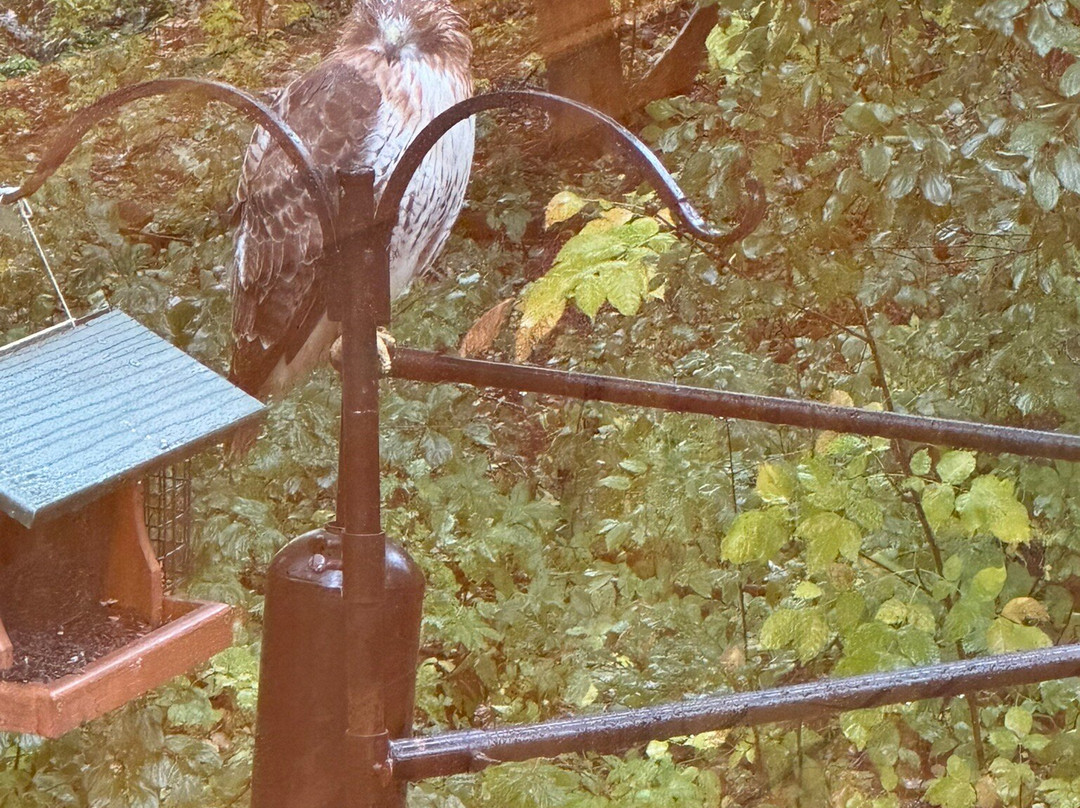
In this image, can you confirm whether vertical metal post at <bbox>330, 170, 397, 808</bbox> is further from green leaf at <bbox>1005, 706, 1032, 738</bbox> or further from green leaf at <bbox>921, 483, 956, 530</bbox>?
green leaf at <bbox>1005, 706, 1032, 738</bbox>

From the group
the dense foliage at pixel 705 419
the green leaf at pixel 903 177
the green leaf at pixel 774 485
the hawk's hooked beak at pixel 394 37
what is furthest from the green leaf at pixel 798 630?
the hawk's hooked beak at pixel 394 37

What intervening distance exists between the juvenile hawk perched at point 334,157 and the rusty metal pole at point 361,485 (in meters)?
0.34

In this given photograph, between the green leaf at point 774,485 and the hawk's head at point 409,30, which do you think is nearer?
the hawk's head at point 409,30

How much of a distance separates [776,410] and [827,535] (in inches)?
14.5

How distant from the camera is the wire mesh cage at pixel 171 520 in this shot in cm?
75

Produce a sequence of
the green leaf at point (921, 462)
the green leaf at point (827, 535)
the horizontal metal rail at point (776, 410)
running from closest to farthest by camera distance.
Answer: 1. the horizontal metal rail at point (776, 410)
2. the green leaf at point (827, 535)
3. the green leaf at point (921, 462)

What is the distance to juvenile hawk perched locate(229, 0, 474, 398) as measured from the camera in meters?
0.86

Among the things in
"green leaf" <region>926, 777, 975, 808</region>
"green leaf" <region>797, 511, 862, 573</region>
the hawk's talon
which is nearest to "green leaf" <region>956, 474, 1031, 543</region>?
"green leaf" <region>797, 511, 862, 573</region>

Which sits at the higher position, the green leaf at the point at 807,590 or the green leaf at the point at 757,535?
the green leaf at the point at 757,535

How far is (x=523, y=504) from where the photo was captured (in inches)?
43.9

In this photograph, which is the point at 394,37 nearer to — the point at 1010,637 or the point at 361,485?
the point at 361,485

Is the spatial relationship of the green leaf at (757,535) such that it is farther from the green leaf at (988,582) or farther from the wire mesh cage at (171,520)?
the wire mesh cage at (171,520)

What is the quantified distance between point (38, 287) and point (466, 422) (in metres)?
0.44

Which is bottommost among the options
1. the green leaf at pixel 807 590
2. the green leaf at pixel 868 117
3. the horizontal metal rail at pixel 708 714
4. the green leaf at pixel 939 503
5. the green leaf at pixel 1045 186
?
the horizontal metal rail at pixel 708 714
